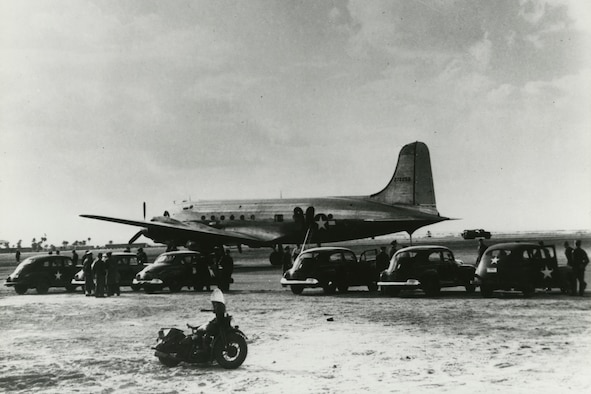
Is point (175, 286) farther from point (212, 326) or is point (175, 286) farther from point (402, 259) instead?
point (212, 326)

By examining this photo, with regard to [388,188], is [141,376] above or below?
below

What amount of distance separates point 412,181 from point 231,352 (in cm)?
3419

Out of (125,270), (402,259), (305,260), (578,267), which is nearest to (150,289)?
(125,270)

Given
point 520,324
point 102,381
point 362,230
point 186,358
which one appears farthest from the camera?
point 362,230

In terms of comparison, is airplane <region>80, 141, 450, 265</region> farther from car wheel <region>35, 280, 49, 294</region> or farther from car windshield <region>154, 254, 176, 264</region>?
car windshield <region>154, 254, 176, 264</region>

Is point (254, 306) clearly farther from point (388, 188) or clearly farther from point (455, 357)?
point (388, 188)

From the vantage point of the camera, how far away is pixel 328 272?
23250 mm

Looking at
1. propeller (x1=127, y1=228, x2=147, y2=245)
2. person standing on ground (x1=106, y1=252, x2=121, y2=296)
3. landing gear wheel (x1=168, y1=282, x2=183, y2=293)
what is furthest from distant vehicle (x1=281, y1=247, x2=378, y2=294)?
propeller (x1=127, y1=228, x2=147, y2=245)

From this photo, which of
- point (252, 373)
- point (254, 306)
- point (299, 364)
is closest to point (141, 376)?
point (252, 373)

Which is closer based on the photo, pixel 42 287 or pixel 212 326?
pixel 212 326

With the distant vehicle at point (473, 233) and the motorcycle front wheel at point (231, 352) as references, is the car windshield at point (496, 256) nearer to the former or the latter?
the motorcycle front wheel at point (231, 352)

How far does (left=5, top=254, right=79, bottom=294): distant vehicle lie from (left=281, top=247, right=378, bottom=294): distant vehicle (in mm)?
10651

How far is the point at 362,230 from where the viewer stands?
42406 mm

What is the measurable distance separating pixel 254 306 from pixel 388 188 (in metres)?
25.8
